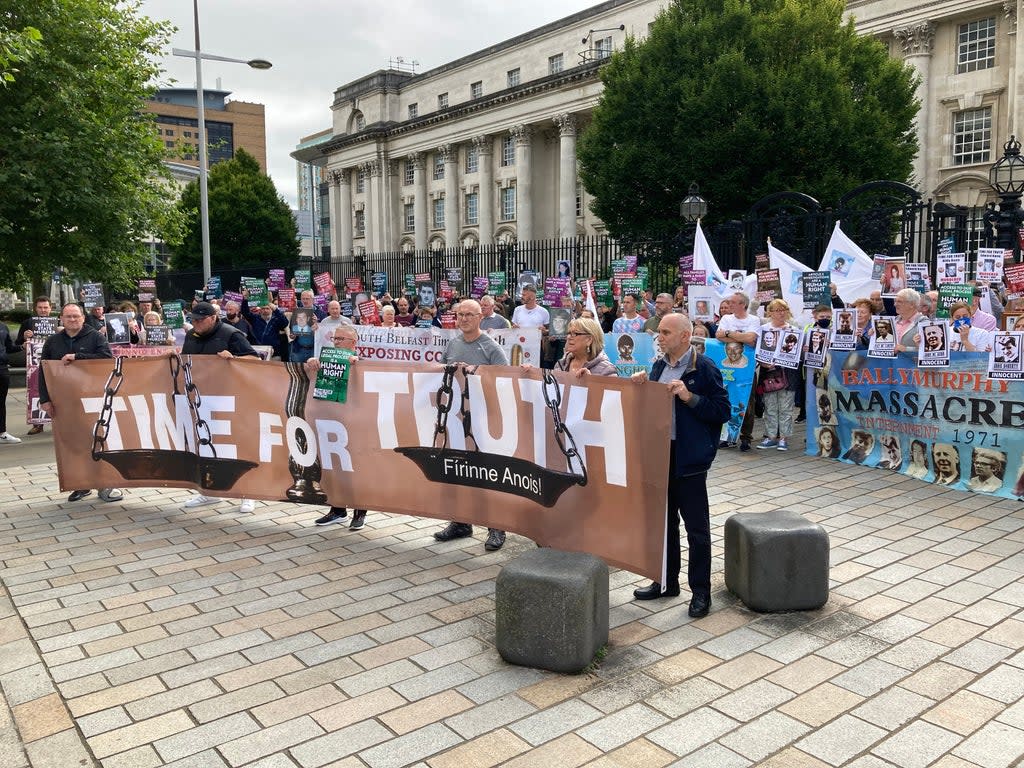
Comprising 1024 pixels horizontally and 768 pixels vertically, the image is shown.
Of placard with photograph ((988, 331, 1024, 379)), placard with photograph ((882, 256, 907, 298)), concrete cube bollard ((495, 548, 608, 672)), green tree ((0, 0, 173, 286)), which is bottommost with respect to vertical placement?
concrete cube bollard ((495, 548, 608, 672))

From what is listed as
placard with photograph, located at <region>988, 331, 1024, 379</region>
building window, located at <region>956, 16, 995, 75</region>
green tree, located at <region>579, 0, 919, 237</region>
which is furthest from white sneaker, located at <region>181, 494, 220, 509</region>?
building window, located at <region>956, 16, 995, 75</region>

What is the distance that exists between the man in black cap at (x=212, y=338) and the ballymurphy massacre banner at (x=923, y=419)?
21.7ft

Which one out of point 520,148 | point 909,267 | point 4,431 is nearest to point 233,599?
point 4,431

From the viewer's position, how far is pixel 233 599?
5660mm

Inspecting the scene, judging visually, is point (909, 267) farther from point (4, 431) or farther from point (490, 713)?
point (4, 431)

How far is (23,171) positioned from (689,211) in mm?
14888

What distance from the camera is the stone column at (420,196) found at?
6988 cm

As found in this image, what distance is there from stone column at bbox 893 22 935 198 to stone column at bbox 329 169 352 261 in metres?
51.9

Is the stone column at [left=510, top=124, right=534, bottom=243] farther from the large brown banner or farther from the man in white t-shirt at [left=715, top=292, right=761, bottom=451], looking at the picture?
the large brown banner

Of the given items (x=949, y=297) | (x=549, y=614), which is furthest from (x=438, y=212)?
(x=549, y=614)

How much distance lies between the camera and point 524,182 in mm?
59375

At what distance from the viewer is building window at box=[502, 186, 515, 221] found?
61.8 metres

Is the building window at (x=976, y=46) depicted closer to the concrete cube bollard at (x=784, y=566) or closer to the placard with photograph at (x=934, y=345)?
the placard with photograph at (x=934, y=345)

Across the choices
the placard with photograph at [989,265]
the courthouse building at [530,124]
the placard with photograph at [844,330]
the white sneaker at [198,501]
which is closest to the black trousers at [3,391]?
the white sneaker at [198,501]
